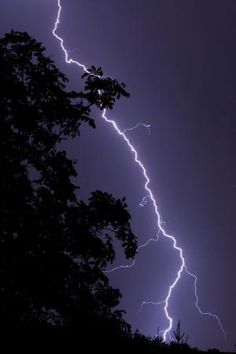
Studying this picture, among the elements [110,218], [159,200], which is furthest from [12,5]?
[110,218]

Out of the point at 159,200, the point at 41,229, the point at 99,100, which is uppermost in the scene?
the point at 159,200

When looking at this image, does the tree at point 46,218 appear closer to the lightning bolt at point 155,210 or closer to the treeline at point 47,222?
the treeline at point 47,222

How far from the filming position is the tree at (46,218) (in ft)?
10.7

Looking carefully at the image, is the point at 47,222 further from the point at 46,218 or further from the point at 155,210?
the point at 155,210

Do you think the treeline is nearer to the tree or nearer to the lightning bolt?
the tree

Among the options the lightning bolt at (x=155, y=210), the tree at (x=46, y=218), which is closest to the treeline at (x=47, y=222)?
the tree at (x=46, y=218)

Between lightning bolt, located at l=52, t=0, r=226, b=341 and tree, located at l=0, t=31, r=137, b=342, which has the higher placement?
lightning bolt, located at l=52, t=0, r=226, b=341

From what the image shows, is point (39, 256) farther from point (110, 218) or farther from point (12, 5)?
point (12, 5)

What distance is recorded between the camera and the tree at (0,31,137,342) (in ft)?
10.7

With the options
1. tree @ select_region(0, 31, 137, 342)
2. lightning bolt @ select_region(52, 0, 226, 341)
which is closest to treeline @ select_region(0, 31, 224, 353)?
tree @ select_region(0, 31, 137, 342)

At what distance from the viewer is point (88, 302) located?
355cm

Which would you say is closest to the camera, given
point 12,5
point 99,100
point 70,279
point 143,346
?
point 143,346

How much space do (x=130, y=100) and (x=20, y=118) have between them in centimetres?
616

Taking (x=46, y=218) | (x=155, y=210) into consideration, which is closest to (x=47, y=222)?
(x=46, y=218)
